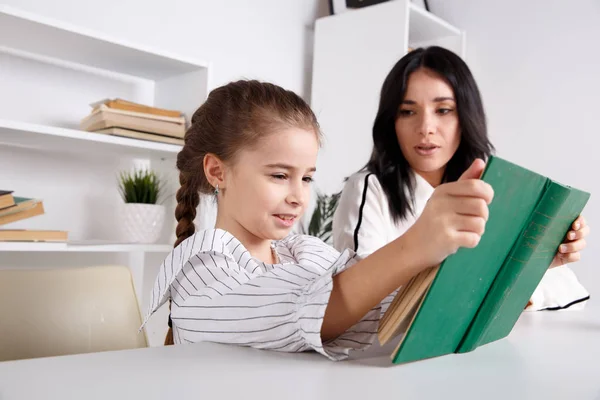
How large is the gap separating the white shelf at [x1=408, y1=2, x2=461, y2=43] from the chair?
225 centimetres

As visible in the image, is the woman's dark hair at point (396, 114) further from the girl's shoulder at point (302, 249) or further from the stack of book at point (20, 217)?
the stack of book at point (20, 217)

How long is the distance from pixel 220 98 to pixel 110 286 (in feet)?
1.19

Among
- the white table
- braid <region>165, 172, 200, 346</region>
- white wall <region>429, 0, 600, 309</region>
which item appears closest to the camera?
the white table

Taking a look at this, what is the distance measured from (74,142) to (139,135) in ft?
0.70

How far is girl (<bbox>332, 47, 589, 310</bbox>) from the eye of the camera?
1594 mm

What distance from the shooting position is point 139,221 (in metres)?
2.22

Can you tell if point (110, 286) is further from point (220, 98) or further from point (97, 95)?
point (97, 95)

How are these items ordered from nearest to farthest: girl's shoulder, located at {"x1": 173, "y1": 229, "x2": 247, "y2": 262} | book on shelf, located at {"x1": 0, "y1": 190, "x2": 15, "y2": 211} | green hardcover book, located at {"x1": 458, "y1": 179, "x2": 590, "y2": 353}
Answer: green hardcover book, located at {"x1": 458, "y1": 179, "x2": 590, "y2": 353} < girl's shoulder, located at {"x1": 173, "y1": 229, "x2": 247, "y2": 262} < book on shelf, located at {"x1": 0, "y1": 190, "x2": 15, "y2": 211}

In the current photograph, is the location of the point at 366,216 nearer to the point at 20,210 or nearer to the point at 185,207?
the point at 185,207

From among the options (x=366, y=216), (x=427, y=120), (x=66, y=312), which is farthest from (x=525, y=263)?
(x=427, y=120)

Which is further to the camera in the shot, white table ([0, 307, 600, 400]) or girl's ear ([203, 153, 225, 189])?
girl's ear ([203, 153, 225, 189])

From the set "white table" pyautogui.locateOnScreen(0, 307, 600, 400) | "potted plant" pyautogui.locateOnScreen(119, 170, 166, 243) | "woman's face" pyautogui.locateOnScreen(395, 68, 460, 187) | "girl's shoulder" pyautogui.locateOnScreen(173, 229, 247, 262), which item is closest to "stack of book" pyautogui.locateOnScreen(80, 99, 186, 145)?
"potted plant" pyautogui.locateOnScreen(119, 170, 166, 243)

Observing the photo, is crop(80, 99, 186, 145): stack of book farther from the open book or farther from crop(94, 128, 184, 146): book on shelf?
the open book

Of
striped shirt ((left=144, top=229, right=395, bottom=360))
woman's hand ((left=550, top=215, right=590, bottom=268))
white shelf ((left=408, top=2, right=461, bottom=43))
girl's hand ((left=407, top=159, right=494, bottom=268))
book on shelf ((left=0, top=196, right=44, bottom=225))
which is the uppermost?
white shelf ((left=408, top=2, right=461, bottom=43))
